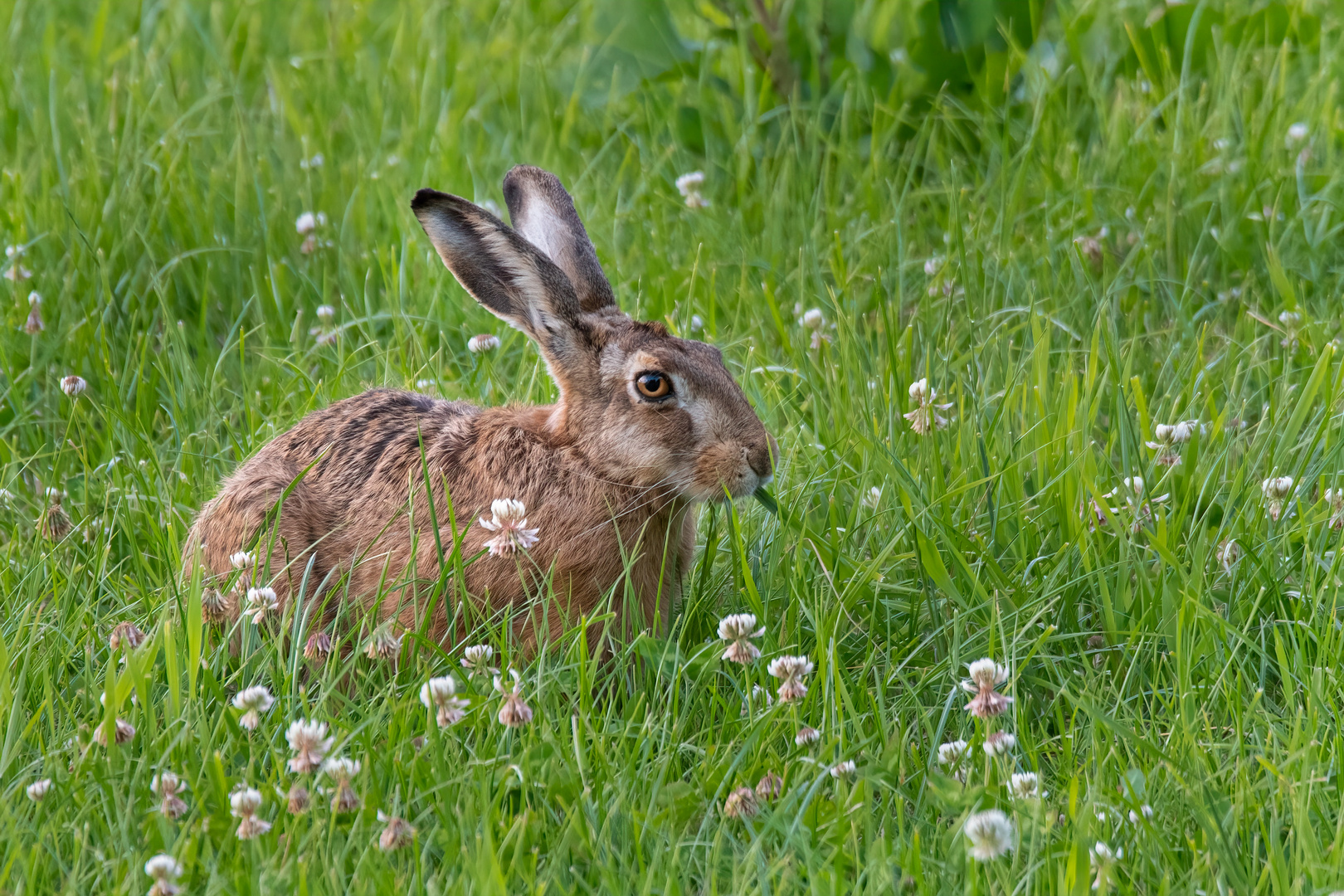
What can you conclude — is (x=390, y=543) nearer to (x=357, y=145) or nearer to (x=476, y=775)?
(x=476, y=775)

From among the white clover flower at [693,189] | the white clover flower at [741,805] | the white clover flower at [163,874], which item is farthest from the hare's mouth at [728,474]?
the white clover flower at [693,189]

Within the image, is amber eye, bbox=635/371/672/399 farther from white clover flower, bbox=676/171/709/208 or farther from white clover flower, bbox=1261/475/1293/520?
white clover flower, bbox=676/171/709/208

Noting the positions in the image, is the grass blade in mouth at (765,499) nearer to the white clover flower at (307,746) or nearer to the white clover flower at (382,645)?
the white clover flower at (382,645)

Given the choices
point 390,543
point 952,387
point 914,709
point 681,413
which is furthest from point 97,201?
point 914,709

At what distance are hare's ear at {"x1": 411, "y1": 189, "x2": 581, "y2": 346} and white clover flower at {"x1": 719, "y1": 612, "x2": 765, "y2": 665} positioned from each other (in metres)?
1.18

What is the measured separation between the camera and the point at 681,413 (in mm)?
4430

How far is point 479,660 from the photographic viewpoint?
12.3 ft

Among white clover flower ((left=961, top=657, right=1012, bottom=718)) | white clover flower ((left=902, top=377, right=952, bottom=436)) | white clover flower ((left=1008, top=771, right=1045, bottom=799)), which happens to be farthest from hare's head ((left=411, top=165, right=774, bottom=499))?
white clover flower ((left=1008, top=771, right=1045, bottom=799))

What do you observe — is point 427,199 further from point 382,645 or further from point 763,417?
point 763,417

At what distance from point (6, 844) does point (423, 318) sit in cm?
299

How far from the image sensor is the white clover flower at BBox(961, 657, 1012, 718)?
11.5 ft

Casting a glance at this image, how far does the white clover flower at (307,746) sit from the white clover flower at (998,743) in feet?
4.85

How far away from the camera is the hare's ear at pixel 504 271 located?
14.7ft

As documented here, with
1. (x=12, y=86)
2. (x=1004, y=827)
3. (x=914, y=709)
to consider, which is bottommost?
(x=914, y=709)
